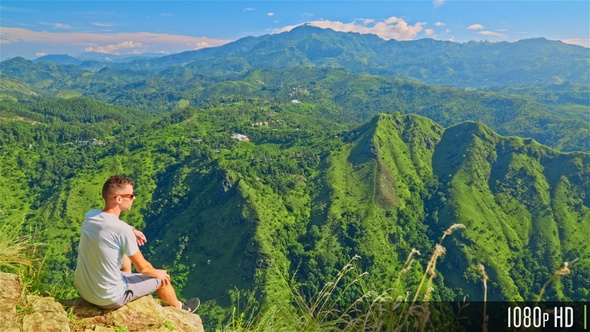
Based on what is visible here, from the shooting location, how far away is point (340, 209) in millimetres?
143500

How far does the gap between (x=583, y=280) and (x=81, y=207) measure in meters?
203

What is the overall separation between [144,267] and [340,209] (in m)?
140

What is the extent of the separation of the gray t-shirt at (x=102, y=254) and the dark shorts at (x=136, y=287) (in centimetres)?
20

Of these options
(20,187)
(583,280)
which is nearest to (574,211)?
(583,280)

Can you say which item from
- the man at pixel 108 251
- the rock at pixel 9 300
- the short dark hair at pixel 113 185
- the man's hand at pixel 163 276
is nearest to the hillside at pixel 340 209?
the man's hand at pixel 163 276

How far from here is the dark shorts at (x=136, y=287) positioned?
22.0 feet

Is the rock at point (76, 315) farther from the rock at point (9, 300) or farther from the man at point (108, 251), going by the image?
the man at point (108, 251)

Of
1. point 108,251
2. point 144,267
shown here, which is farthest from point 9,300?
point 144,267

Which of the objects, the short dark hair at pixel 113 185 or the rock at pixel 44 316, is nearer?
the rock at pixel 44 316

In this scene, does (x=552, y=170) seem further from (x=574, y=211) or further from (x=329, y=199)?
(x=329, y=199)

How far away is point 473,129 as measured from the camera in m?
197

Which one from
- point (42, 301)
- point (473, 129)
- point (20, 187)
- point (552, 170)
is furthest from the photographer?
point (473, 129)

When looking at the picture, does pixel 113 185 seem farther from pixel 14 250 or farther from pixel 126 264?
pixel 14 250

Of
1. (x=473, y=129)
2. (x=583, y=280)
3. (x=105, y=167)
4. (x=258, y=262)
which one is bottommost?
(x=583, y=280)
